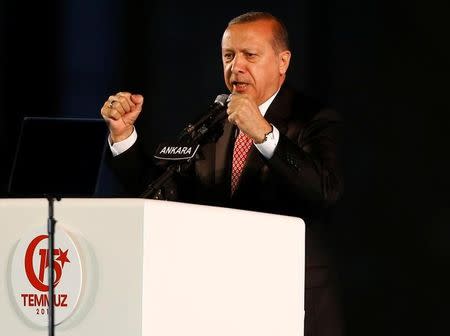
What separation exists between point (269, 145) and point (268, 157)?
0.08ft

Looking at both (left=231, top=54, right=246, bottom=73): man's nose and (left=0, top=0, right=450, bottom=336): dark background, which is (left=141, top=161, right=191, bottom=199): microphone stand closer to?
(left=231, top=54, right=246, bottom=73): man's nose

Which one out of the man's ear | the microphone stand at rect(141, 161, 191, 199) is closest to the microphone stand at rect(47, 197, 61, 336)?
the microphone stand at rect(141, 161, 191, 199)

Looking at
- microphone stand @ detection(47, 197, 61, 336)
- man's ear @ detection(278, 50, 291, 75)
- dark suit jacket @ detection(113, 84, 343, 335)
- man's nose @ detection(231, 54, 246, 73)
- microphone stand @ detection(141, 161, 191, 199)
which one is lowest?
microphone stand @ detection(47, 197, 61, 336)

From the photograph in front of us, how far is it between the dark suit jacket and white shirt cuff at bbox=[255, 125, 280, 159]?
0.6 inches

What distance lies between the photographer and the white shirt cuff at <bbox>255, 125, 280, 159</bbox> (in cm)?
206

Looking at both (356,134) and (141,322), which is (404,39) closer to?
(356,134)

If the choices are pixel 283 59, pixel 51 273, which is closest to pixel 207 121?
pixel 283 59

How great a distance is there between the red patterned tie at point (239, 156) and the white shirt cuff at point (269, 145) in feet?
0.63

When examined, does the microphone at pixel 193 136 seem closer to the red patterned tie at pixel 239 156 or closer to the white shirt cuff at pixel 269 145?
A: the white shirt cuff at pixel 269 145

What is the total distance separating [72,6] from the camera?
3.32 meters

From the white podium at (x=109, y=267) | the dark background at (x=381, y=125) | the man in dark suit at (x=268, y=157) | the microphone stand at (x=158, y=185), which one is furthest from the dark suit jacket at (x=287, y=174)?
the white podium at (x=109, y=267)

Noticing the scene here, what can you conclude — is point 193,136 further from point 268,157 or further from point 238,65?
point 238,65

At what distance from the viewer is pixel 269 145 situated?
81.3 inches

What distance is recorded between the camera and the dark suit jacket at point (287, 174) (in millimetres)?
2119
